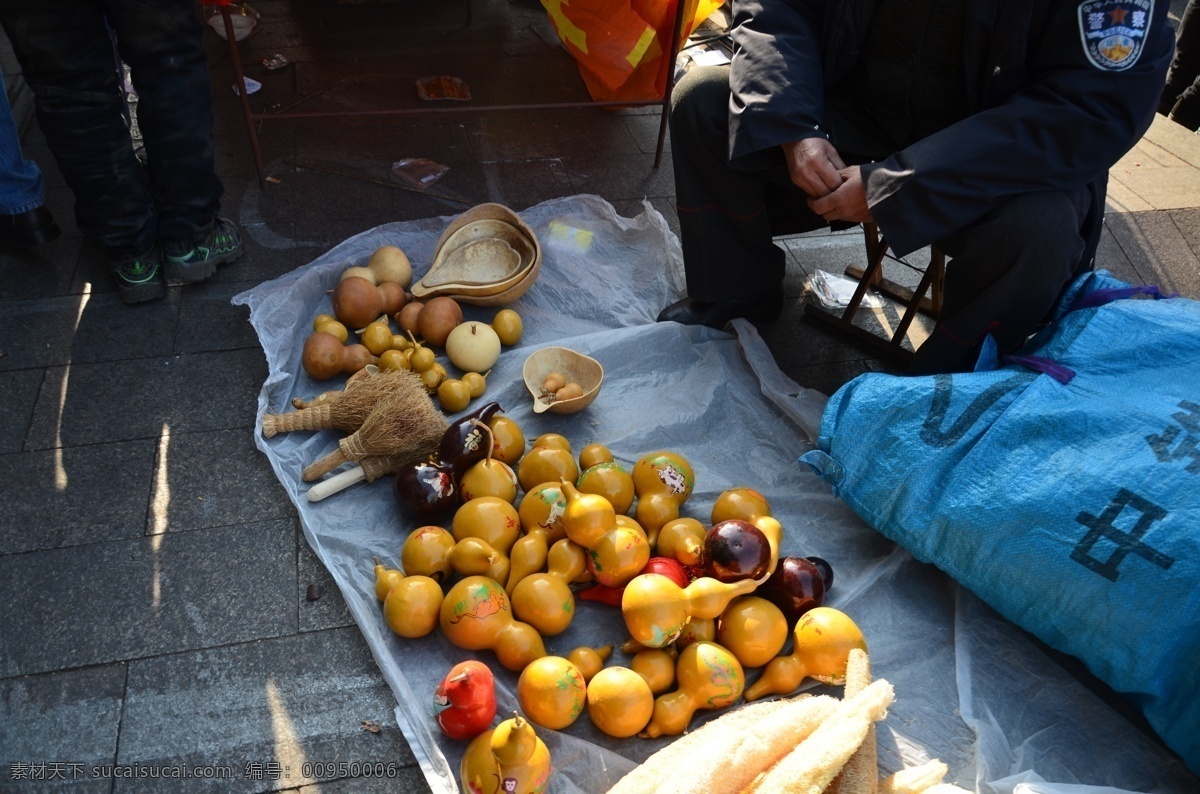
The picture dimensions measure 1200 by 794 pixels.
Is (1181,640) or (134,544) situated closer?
(1181,640)

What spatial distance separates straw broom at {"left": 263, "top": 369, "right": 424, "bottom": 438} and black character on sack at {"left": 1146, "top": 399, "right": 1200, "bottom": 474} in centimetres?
184

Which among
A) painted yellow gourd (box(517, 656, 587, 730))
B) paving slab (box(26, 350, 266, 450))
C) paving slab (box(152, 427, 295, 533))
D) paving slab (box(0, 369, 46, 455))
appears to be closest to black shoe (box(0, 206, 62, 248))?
paving slab (box(0, 369, 46, 455))

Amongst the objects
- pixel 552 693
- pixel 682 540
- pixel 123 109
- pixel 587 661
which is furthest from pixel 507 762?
pixel 123 109

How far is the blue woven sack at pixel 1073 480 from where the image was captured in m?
1.72

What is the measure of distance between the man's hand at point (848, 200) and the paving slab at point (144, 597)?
5.74ft

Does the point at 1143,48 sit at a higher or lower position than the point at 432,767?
higher

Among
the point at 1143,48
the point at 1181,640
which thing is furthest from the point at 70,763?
the point at 1143,48

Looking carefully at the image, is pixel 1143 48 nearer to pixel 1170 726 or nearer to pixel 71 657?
pixel 1170 726

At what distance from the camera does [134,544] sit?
2113 millimetres

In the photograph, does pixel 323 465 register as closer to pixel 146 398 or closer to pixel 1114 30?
pixel 146 398

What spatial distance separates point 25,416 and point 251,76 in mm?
2511

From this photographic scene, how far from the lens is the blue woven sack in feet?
5.64

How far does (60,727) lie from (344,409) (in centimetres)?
98

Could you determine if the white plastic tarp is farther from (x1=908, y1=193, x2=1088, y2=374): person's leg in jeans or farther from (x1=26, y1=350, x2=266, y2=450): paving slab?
(x1=908, y1=193, x2=1088, y2=374): person's leg in jeans
